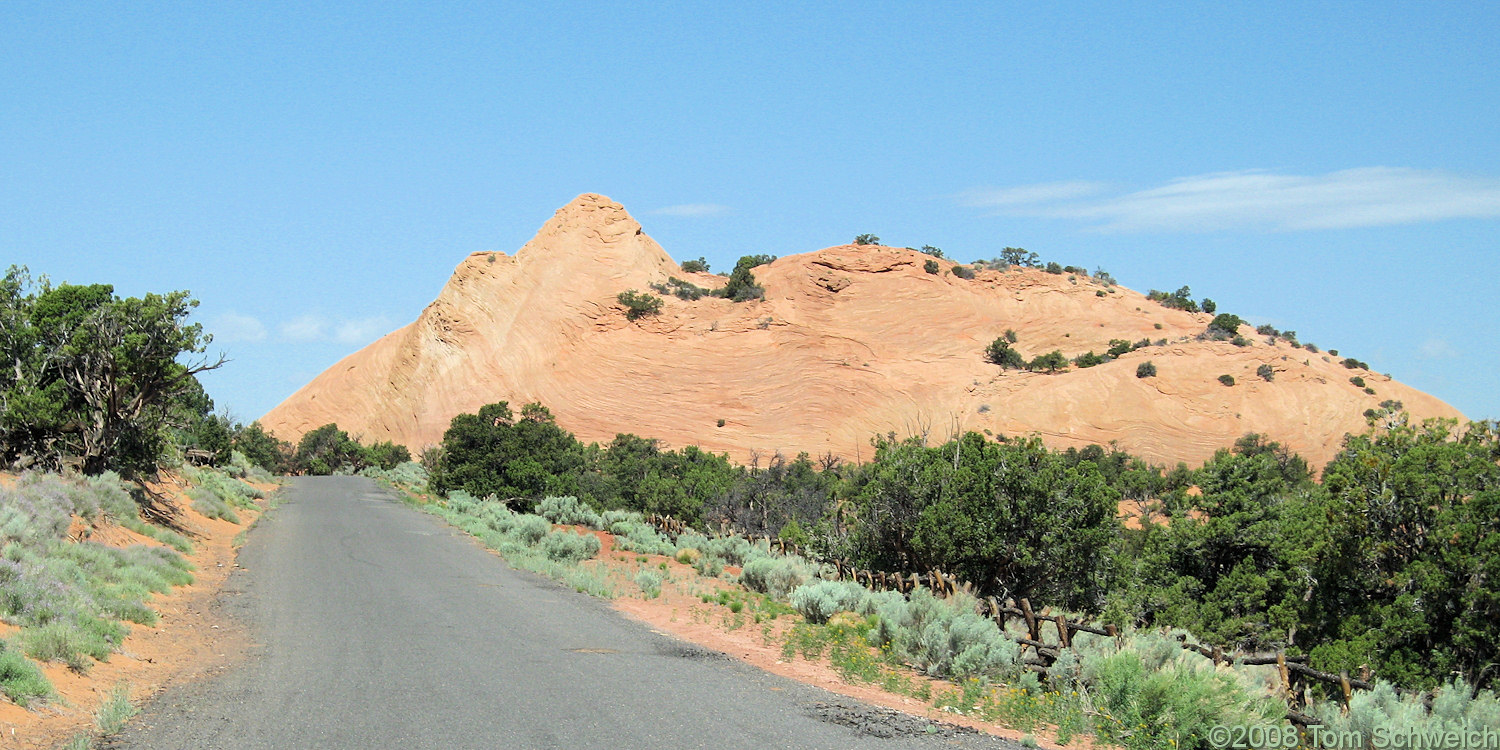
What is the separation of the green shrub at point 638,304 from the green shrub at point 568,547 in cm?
4734

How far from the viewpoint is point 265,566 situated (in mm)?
17812

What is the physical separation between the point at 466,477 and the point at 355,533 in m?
9.99

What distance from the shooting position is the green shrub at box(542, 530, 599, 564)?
19.9 m

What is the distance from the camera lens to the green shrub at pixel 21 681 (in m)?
7.01

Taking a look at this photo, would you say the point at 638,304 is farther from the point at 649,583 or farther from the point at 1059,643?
the point at 1059,643

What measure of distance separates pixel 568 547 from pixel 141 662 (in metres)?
10.9

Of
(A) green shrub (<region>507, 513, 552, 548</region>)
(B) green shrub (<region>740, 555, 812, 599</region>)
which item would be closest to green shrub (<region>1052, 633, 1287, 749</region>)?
(B) green shrub (<region>740, 555, 812, 599</region>)

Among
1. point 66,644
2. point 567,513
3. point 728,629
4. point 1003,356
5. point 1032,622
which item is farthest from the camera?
point 1003,356

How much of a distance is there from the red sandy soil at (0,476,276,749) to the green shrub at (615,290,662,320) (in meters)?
50.3

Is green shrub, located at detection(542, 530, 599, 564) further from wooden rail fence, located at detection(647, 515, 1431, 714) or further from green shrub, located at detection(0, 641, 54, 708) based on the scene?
green shrub, located at detection(0, 641, 54, 708)

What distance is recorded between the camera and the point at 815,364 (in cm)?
6328

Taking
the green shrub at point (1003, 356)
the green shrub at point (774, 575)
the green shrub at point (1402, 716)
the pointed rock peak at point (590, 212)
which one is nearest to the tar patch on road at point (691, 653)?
the green shrub at point (774, 575)

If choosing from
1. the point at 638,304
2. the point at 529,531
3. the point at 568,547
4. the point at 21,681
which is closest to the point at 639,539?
the point at 529,531

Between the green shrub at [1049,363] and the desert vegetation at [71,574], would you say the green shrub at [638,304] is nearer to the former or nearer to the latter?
the green shrub at [1049,363]
